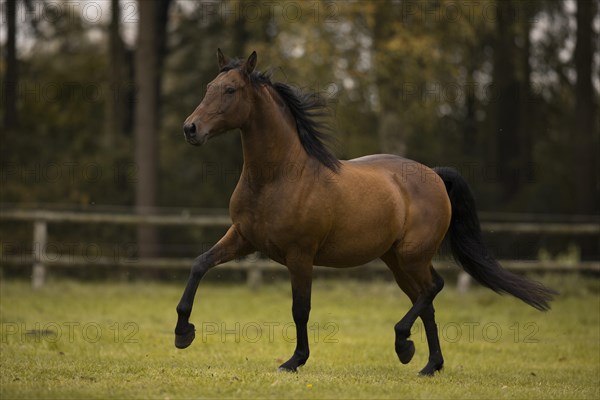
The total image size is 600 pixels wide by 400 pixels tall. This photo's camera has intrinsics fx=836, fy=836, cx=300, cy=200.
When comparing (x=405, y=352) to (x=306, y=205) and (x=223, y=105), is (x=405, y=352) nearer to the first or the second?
(x=306, y=205)

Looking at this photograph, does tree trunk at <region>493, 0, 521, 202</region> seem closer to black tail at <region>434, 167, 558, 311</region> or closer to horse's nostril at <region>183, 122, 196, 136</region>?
black tail at <region>434, 167, 558, 311</region>

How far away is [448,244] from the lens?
8.12 meters

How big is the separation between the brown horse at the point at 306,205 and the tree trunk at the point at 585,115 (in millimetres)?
9776

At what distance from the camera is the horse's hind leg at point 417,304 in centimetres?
709

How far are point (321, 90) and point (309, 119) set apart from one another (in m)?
9.78

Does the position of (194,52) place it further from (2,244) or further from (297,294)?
(297,294)

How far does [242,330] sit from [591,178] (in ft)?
31.5

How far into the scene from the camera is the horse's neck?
6578 mm

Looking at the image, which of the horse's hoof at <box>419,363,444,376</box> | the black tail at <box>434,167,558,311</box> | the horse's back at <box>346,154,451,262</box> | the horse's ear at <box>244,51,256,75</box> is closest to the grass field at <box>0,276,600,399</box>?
the horse's hoof at <box>419,363,444,376</box>

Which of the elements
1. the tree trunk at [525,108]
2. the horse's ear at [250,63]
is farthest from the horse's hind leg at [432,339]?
the tree trunk at [525,108]

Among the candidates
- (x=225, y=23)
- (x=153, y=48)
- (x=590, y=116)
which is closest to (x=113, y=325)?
(x=153, y=48)

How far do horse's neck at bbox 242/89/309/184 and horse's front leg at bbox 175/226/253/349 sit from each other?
20.8 inches

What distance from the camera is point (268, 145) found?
667 centimetres

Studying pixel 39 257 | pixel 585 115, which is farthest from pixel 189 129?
pixel 585 115
